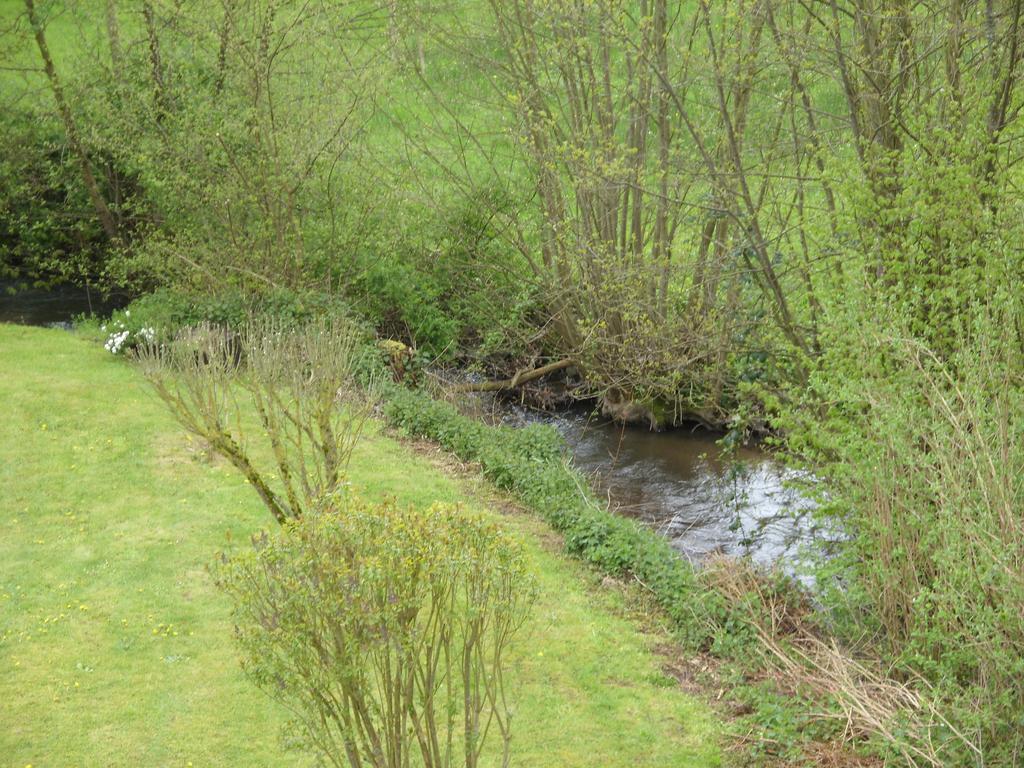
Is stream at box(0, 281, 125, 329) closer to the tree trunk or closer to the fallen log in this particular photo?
the tree trunk

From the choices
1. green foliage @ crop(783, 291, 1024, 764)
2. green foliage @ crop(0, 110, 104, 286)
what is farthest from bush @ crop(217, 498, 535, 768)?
green foliage @ crop(0, 110, 104, 286)

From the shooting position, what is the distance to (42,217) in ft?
71.4

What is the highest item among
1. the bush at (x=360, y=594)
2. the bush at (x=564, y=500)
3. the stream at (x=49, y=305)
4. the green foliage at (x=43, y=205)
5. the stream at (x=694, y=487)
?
the green foliage at (x=43, y=205)

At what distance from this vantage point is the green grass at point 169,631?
8047 mm

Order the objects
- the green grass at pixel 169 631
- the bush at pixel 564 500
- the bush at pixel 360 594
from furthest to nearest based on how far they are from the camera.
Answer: the bush at pixel 564 500
the green grass at pixel 169 631
the bush at pixel 360 594

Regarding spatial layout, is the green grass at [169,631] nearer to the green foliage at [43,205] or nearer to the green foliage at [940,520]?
the green foliage at [940,520]

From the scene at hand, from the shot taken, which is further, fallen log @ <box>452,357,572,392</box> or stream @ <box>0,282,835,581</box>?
fallen log @ <box>452,357,572,392</box>

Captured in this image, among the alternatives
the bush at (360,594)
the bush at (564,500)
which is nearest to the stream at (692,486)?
the bush at (564,500)

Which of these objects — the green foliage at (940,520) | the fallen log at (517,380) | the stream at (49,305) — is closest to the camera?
the green foliage at (940,520)

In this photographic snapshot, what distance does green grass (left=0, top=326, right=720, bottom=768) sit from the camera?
8.05 meters

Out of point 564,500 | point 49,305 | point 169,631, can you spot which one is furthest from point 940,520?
point 49,305

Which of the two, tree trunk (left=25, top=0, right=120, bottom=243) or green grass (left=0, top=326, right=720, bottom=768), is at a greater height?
tree trunk (left=25, top=0, right=120, bottom=243)

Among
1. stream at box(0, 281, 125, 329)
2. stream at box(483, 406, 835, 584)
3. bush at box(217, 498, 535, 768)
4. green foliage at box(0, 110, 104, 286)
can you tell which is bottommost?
stream at box(483, 406, 835, 584)

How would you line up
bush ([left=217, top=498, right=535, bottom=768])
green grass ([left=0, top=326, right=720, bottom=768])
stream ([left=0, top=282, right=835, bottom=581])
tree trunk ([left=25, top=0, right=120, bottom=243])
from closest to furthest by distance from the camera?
bush ([left=217, top=498, right=535, bottom=768])
green grass ([left=0, top=326, right=720, bottom=768])
stream ([left=0, top=282, right=835, bottom=581])
tree trunk ([left=25, top=0, right=120, bottom=243])
